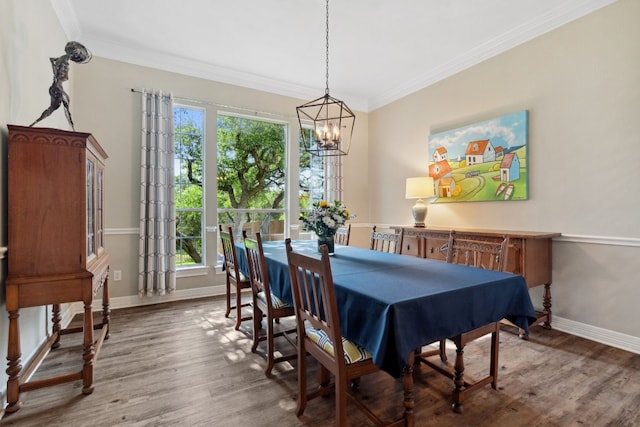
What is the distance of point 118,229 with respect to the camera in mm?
3633

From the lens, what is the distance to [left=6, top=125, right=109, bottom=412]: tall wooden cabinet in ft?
5.87

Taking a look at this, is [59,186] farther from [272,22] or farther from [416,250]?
[416,250]

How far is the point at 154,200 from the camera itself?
3.69 m

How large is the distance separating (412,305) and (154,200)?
3371 millimetres

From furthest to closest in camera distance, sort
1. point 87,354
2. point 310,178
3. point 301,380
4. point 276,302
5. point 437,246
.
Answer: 1. point 310,178
2. point 437,246
3. point 276,302
4. point 87,354
5. point 301,380

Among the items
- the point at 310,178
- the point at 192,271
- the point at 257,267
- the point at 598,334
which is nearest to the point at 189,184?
the point at 192,271

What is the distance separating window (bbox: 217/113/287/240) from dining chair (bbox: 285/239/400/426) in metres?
2.59

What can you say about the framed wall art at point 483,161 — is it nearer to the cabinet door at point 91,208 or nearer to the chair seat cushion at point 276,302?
the chair seat cushion at point 276,302

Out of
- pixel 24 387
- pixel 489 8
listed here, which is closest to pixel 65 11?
pixel 24 387

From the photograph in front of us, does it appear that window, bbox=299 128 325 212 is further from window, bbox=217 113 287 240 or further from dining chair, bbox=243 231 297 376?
dining chair, bbox=243 231 297 376

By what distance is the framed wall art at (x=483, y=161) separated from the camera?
10.5 feet

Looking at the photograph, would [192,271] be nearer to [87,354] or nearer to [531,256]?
[87,354]

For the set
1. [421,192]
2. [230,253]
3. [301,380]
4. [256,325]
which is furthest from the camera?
[421,192]

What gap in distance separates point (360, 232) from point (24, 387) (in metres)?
4.35
